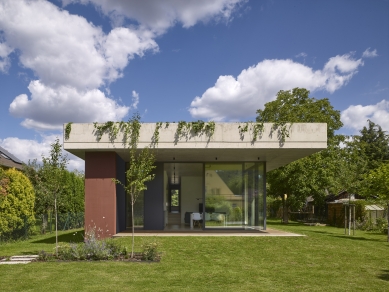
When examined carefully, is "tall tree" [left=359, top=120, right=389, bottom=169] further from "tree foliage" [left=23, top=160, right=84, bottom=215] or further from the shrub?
the shrub

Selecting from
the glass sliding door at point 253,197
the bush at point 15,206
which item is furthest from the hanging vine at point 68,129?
the glass sliding door at point 253,197

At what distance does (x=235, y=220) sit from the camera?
17047mm

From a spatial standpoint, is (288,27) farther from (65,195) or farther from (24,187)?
(65,195)

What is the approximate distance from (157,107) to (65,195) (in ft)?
40.6

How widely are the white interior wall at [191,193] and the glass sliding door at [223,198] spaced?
169 inches

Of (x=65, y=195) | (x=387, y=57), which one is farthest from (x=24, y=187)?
(x=387, y=57)

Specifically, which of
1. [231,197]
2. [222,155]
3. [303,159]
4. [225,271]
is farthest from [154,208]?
[303,159]

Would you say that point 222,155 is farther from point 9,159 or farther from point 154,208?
point 9,159

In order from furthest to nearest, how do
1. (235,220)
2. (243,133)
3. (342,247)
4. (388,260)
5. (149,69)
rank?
(235,220) → (149,69) → (243,133) → (342,247) → (388,260)

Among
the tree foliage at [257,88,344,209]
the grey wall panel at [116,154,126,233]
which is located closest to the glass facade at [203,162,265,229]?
the grey wall panel at [116,154,126,233]

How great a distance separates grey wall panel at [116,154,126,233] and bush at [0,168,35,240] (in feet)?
14.4

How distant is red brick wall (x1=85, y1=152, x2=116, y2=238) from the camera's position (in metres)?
14.5

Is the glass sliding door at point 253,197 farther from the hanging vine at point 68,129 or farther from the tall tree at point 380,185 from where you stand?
the hanging vine at point 68,129

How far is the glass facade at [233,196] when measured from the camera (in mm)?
16938
